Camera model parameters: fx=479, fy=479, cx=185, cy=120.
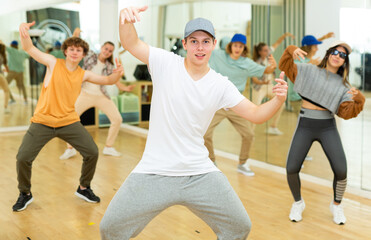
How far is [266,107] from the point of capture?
2521mm

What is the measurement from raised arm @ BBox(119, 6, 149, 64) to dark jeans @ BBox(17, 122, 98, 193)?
73.0 inches

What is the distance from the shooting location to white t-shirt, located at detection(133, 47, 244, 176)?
244 cm

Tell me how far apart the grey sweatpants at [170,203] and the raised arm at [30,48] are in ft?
6.14

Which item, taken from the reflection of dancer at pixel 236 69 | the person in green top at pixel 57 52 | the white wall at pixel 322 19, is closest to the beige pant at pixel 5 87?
the person in green top at pixel 57 52

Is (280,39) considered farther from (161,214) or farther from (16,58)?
(16,58)

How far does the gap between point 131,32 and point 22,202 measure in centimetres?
241

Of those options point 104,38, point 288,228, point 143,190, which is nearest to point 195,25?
point 143,190

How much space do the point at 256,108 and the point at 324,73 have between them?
1566 millimetres

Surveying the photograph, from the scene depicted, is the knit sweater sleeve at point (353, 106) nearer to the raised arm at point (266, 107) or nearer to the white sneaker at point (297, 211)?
the white sneaker at point (297, 211)

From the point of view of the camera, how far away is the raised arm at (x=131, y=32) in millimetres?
2311

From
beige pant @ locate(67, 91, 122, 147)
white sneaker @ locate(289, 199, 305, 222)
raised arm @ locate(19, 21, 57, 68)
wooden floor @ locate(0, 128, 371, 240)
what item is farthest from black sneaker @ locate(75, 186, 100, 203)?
beige pant @ locate(67, 91, 122, 147)

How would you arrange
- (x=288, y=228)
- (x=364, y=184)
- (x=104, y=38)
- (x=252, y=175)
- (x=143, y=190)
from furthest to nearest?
(x=104, y=38)
(x=252, y=175)
(x=364, y=184)
(x=288, y=228)
(x=143, y=190)

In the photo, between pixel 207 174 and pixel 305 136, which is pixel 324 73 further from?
pixel 207 174

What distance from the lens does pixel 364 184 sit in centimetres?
479
